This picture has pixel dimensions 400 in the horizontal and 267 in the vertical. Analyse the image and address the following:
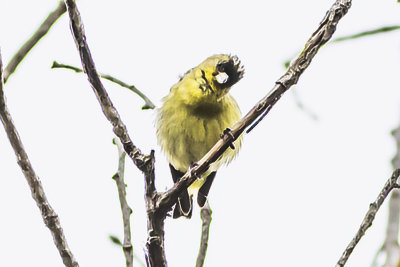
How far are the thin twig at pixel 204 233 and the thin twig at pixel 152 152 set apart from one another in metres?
0.27

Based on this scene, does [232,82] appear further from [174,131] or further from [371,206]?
[371,206]

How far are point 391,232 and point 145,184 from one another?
1068mm

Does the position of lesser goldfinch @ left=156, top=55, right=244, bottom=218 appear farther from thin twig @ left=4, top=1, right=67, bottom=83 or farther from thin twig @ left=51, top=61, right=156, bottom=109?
thin twig @ left=4, top=1, right=67, bottom=83

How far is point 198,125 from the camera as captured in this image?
4355mm

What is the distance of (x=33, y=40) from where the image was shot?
2.35 metres

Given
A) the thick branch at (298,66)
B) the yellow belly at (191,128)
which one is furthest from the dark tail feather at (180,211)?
the thick branch at (298,66)

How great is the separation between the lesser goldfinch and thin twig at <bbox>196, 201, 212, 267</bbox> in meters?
0.96

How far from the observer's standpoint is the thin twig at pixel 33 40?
2.32 m

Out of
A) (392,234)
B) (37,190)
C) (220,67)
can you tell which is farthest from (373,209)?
(220,67)

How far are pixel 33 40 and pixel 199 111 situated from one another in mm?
2116

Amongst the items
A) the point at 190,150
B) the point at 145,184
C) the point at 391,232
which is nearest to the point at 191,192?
the point at 190,150

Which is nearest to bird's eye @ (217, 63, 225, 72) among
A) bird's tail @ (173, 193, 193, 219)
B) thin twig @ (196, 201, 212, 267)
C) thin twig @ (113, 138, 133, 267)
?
bird's tail @ (173, 193, 193, 219)

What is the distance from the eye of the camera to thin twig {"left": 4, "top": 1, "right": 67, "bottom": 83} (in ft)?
7.61

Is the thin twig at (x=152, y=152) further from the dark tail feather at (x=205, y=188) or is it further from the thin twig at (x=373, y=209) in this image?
the dark tail feather at (x=205, y=188)
